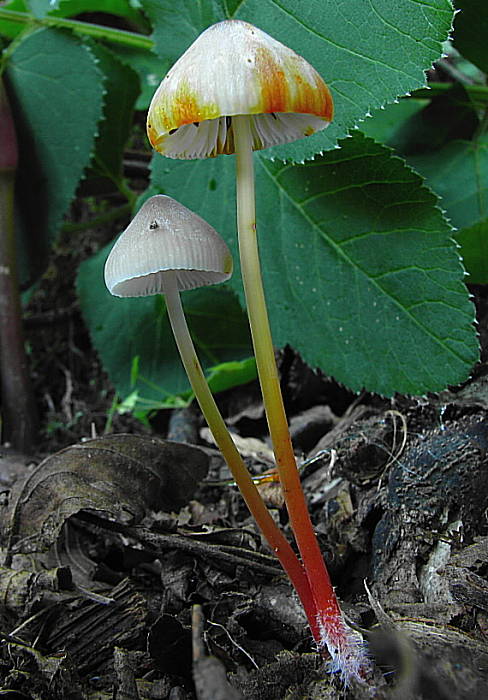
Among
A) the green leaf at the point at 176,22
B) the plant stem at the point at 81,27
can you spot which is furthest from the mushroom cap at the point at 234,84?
the plant stem at the point at 81,27

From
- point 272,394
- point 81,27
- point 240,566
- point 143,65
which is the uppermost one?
point 81,27

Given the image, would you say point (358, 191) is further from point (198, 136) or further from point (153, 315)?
point (153, 315)

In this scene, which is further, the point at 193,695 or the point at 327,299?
the point at 327,299

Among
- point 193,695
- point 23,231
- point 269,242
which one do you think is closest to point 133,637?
point 193,695

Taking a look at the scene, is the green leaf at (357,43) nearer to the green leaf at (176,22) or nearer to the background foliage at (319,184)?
the background foliage at (319,184)

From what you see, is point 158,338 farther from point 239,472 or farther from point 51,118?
point 239,472

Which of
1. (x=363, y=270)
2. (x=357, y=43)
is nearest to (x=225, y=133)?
(x=357, y=43)
